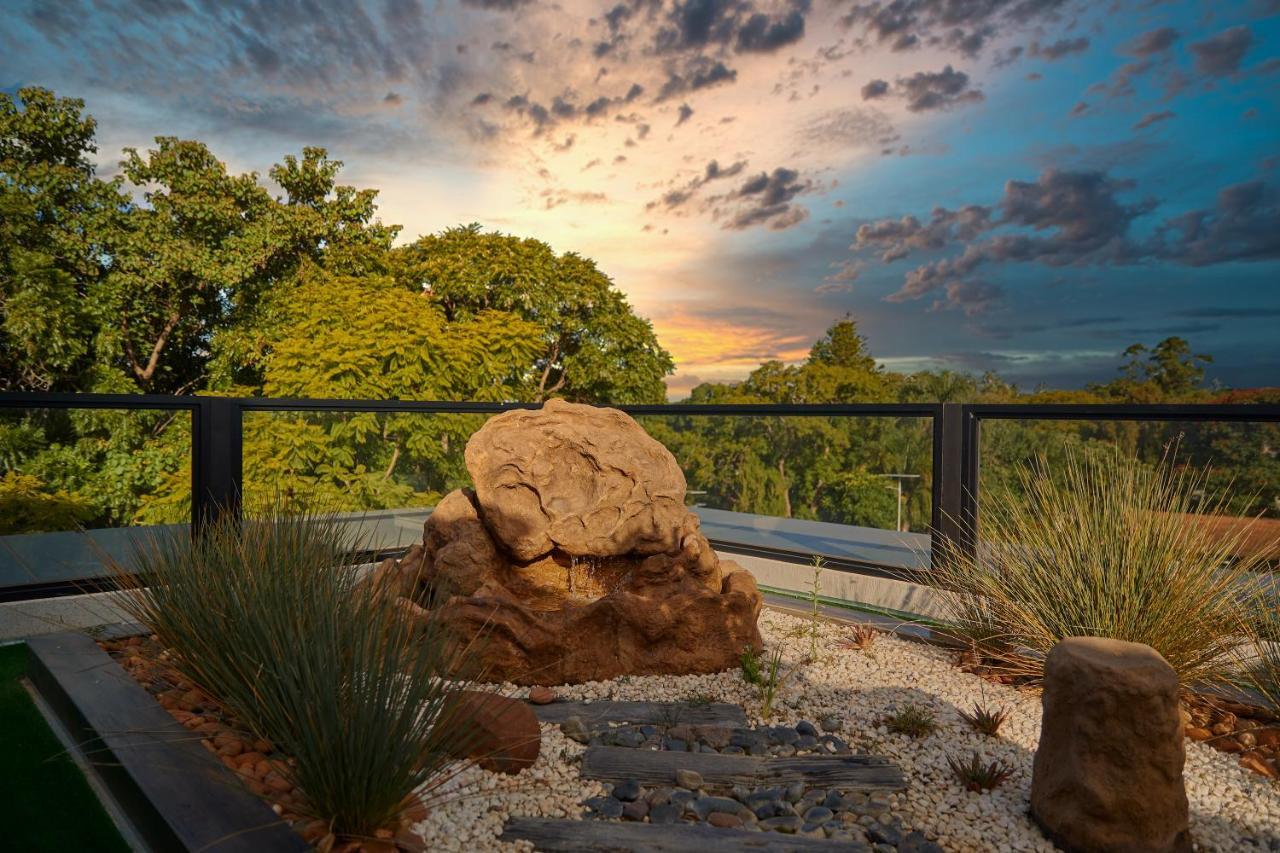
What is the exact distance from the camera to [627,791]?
8.27ft

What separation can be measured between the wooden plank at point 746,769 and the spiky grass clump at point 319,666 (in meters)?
0.54

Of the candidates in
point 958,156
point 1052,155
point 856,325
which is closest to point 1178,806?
point 958,156

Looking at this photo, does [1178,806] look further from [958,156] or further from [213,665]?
[958,156]

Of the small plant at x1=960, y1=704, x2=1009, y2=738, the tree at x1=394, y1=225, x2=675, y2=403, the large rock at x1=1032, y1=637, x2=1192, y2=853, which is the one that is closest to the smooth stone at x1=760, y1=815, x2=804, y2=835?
the large rock at x1=1032, y1=637, x2=1192, y2=853

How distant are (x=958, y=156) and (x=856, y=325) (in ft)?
40.9

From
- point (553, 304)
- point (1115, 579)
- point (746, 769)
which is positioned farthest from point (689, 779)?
point (553, 304)

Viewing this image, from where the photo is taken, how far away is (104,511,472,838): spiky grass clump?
1979mm

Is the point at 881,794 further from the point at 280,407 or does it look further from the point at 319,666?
the point at 280,407

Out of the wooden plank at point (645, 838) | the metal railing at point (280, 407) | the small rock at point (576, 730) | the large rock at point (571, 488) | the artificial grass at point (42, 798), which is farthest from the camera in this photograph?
the metal railing at point (280, 407)

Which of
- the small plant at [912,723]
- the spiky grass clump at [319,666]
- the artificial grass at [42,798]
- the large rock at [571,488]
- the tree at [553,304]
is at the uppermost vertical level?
the tree at [553,304]

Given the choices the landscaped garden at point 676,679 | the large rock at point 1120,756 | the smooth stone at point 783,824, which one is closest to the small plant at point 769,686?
the landscaped garden at point 676,679

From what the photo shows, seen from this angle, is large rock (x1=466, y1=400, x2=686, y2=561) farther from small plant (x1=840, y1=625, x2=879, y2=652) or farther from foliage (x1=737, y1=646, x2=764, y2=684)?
small plant (x1=840, y1=625, x2=879, y2=652)

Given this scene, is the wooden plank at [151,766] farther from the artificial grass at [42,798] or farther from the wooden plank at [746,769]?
the wooden plank at [746,769]

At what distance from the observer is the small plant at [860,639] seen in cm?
412
